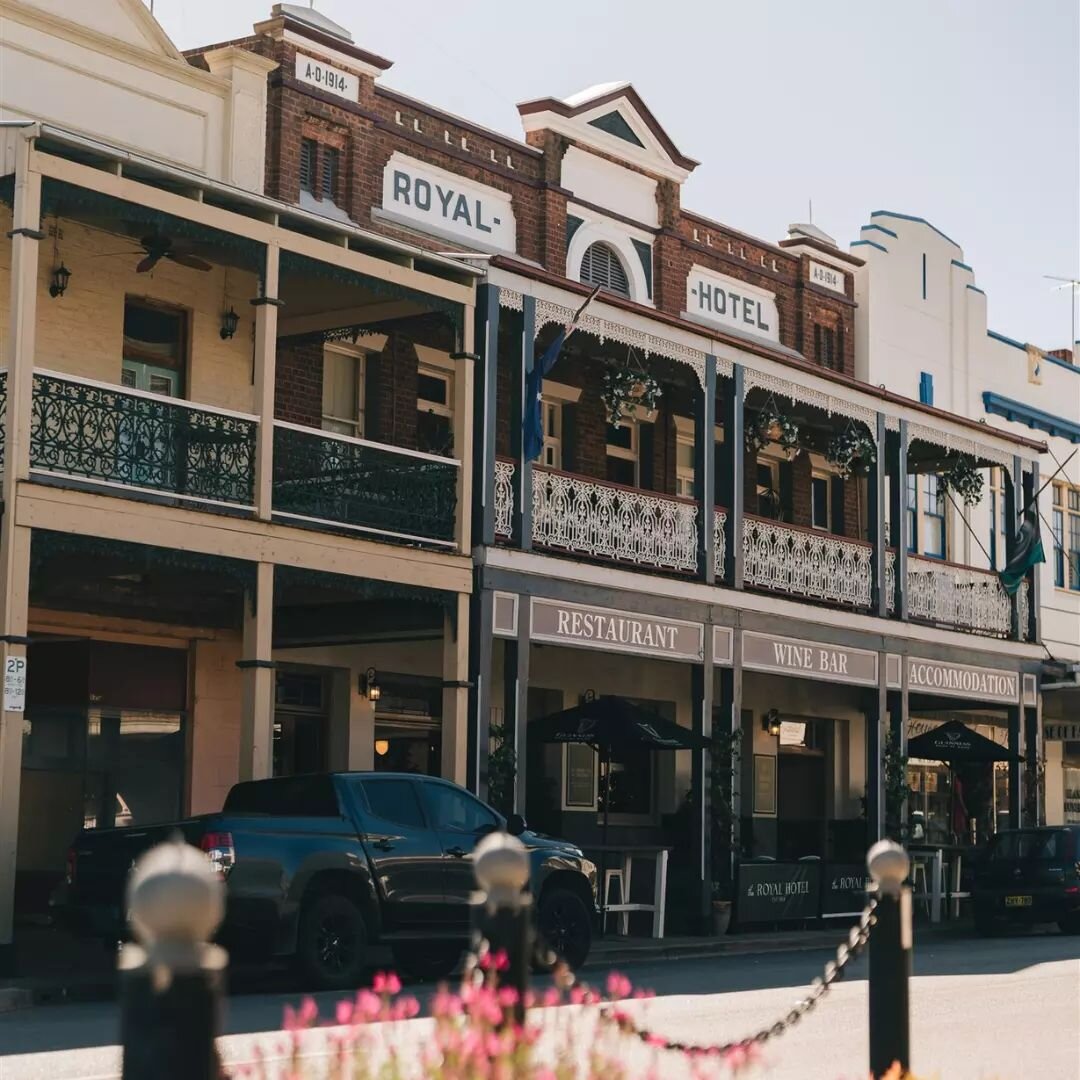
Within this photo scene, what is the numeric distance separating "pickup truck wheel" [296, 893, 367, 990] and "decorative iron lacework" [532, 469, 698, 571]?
6.56 metres

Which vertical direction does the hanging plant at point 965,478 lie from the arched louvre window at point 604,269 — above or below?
below

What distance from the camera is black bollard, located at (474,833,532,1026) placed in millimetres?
5055

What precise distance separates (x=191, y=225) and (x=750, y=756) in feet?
44.7

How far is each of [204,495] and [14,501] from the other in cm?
221

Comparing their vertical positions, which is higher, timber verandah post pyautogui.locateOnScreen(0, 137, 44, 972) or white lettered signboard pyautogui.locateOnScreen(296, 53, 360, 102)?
white lettered signboard pyautogui.locateOnScreen(296, 53, 360, 102)

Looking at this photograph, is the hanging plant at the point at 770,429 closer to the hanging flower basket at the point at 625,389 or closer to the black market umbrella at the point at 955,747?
the hanging flower basket at the point at 625,389

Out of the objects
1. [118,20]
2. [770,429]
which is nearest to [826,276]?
[770,429]

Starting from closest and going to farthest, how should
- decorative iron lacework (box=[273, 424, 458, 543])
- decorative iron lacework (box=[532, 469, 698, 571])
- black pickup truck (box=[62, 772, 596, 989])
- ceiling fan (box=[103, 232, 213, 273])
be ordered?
black pickup truck (box=[62, 772, 596, 989])
ceiling fan (box=[103, 232, 213, 273])
decorative iron lacework (box=[273, 424, 458, 543])
decorative iron lacework (box=[532, 469, 698, 571])

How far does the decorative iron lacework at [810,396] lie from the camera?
23359mm

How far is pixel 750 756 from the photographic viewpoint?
90.2ft

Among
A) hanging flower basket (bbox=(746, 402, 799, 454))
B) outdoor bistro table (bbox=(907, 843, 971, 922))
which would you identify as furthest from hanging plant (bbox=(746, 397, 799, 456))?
outdoor bistro table (bbox=(907, 843, 971, 922))

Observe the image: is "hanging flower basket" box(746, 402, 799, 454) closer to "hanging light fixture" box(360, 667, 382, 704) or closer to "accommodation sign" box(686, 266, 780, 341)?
"accommodation sign" box(686, 266, 780, 341)

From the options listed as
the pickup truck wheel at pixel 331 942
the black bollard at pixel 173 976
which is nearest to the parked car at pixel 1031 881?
the pickup truck wheel at pixel 331 942

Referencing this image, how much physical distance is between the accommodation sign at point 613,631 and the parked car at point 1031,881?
192 inches
